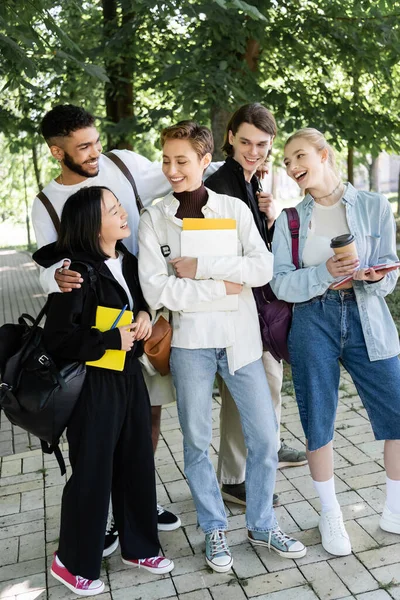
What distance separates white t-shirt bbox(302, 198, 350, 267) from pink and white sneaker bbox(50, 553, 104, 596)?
178 cm

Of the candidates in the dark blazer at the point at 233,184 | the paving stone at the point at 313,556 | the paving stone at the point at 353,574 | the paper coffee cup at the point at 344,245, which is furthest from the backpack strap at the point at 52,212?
the paving stone at the point at 353,574

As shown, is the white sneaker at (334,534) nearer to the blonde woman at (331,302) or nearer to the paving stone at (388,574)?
the blonde woman at (331,302)

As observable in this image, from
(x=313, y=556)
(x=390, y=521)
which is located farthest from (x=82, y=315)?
(x=390, y=521)

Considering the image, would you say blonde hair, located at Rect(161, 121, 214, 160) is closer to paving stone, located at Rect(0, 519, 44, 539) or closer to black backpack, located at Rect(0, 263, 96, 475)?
black backpack, located at Rect(0, 263, 96, 475)

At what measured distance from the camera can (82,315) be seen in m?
2.97

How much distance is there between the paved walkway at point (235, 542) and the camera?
312 centimetres

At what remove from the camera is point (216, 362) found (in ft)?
10.6

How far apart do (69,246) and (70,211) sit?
16 centimetres

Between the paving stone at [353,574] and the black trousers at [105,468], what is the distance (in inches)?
35.5

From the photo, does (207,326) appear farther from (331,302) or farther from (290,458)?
(290,458)

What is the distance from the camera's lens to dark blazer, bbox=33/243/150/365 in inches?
114

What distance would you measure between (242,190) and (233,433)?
1.34 m

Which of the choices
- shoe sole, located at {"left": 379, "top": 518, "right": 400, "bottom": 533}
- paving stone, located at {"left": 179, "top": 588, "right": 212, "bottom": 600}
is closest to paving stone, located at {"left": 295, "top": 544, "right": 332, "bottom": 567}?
shoe sole, located at {"left": 379, "top": 518, "right": 400, "bottom": 533}

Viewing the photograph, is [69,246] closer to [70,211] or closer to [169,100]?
[70,211]
